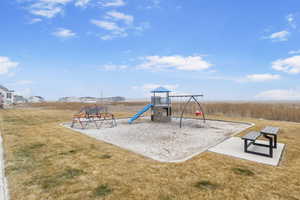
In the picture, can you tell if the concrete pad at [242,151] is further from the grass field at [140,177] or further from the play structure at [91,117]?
the play structure at [91,117]

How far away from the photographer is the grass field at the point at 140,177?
2379mm

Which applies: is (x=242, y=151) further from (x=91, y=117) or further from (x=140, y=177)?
(x=91, y=117)

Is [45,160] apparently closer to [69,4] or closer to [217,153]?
[217,153]

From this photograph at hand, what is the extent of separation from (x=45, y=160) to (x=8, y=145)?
2.40 metres

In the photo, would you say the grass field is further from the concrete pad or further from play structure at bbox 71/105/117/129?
play structure at bbox 71/105/117/129

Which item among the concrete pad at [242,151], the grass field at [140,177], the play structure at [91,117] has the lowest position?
the grass field at [140,177]

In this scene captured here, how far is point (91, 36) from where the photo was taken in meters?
21.6

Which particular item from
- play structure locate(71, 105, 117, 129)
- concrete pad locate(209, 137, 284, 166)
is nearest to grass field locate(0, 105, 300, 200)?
concrete pad locate(209, 137, 284, 166)

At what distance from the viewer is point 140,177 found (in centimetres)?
289

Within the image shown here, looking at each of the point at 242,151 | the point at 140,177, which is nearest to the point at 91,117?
the point at 140,177

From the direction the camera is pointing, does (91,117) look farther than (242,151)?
Yes

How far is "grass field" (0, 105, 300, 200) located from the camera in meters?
2.38

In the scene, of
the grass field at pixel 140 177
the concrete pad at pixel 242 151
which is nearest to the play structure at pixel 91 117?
the grass field at pixel 140 177

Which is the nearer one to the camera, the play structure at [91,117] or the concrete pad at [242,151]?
the concrete pad at [242,151]
